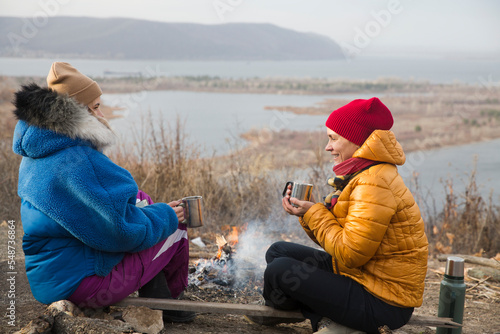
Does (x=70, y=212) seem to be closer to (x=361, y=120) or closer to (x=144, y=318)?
(x=144, y=318)

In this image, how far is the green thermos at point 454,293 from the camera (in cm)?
Answer: 273

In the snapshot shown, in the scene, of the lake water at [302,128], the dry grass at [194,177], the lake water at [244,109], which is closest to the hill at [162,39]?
the lake water at [244,109]

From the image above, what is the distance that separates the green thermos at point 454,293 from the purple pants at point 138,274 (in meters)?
1.72

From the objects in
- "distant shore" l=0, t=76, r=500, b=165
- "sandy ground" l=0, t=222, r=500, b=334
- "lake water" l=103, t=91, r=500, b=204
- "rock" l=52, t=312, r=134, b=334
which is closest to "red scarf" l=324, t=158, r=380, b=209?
"sandy ground" l=0, t=222, r=500, b=334

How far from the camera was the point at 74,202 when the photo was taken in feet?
6.93

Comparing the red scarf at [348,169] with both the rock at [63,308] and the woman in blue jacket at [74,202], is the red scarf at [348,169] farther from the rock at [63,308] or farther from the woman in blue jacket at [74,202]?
the rock at [63,308]

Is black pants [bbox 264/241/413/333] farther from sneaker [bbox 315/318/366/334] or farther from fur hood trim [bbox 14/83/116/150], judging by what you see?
fur hood trim [bbox 14/83/116/150]

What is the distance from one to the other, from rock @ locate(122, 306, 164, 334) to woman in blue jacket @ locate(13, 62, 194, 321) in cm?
14

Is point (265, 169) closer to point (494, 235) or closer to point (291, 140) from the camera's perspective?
point (494, 235)

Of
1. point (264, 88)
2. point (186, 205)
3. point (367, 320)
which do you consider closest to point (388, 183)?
point (367, 320)

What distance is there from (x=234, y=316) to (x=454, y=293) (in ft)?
4.88

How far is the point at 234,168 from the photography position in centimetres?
652

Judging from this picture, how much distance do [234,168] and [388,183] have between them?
173 inches

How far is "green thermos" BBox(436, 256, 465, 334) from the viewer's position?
8.97 ft
